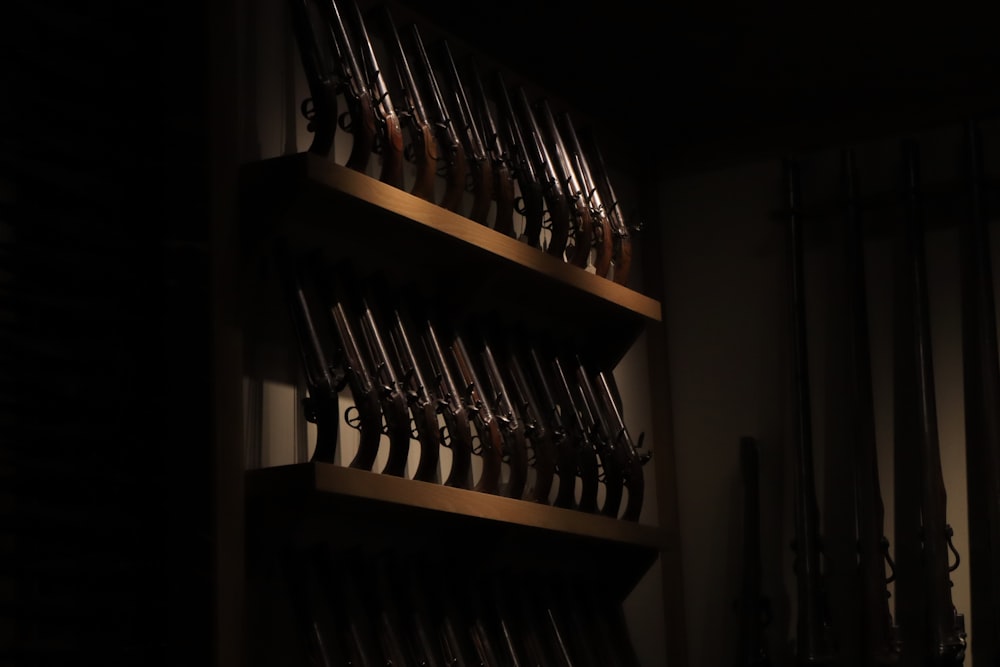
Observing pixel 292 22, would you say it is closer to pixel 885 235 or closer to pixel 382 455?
pixel 382 455

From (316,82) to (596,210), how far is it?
4.06 feet

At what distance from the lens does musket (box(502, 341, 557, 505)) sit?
13.4 feet

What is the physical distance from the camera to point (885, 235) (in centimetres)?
512

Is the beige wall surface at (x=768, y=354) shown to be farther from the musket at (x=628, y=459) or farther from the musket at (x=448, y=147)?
the musket at (x=448, y=147)

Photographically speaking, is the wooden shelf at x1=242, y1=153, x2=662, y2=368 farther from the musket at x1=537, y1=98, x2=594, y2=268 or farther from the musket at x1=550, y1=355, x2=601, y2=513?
the musket at x1=550, y1=355, x2=601, y2=513

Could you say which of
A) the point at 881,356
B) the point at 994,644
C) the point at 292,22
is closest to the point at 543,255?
the point at 292,22

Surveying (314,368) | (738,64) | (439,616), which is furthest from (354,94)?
(738,64)

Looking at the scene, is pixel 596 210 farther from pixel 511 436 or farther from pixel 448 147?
pixel 511 436

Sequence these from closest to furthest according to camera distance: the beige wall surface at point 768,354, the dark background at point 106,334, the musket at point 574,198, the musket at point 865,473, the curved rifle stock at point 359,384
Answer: the dark background at point 106,334 → the curved rifle stock at point 359,384 → the musket at point 574,198 → the musket at point 865,473 → the beige wall surface at point 768,354

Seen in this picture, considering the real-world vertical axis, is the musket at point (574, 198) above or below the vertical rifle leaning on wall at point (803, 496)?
above

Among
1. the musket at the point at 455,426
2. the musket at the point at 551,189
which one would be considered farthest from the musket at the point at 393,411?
the musket at the point at 551,189

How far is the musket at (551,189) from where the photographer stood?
4.38 metres

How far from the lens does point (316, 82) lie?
354 cm

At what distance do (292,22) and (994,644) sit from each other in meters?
2.57
